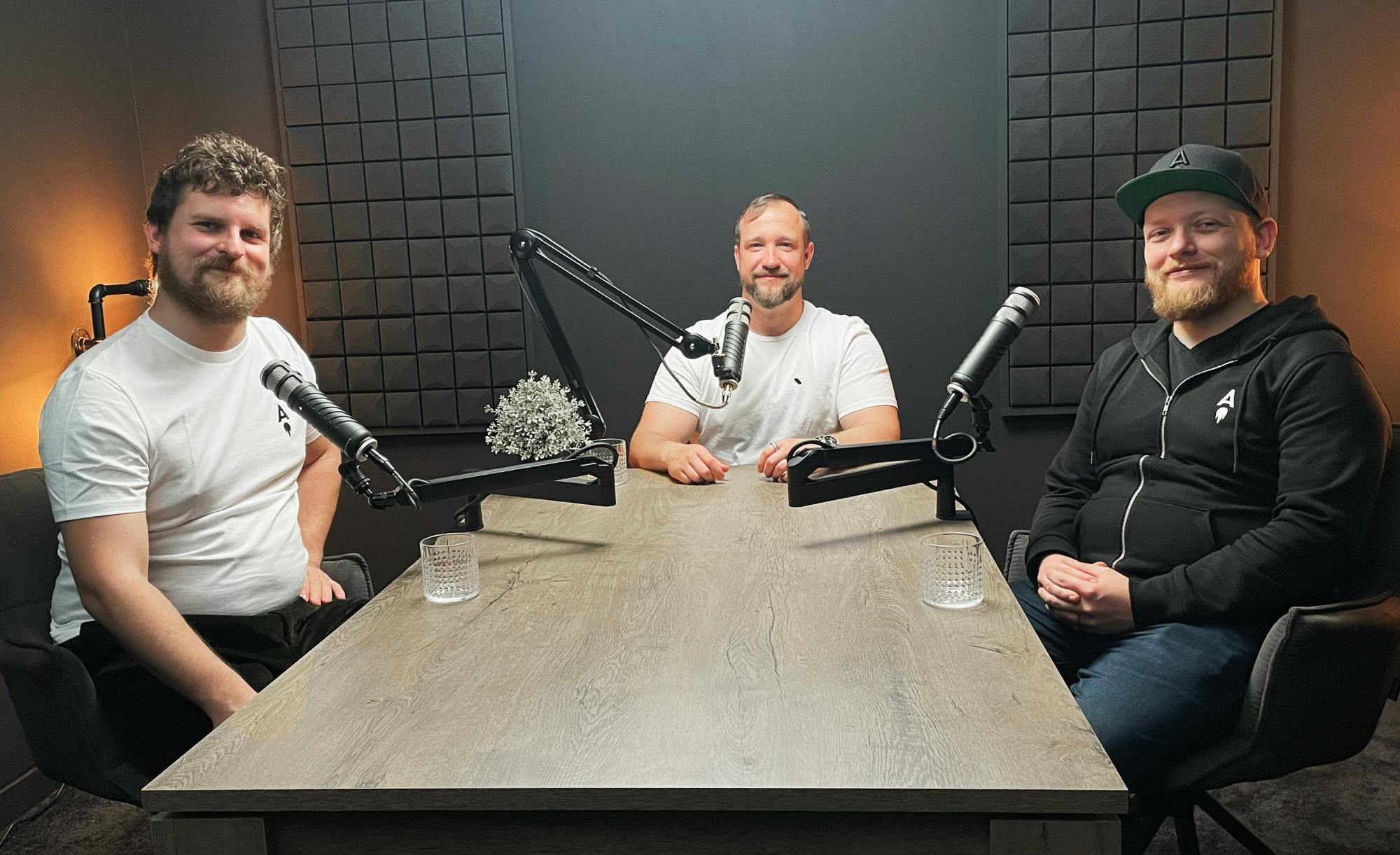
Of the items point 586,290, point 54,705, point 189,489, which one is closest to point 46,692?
point 54,705

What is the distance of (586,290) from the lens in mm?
2248

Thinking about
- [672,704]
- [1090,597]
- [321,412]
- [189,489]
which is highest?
[321,412]

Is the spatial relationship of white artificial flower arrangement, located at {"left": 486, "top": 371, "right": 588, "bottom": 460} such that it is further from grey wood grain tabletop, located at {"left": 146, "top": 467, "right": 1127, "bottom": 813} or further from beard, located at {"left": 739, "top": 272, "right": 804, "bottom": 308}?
beard, located at {"left": 739, "top": 272, "right": 804, "bottom": 308}

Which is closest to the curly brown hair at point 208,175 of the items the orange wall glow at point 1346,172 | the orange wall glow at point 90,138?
the orange wall glow at point 90,138

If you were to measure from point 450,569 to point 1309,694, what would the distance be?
1.42 metres

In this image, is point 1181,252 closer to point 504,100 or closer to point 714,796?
point 714,796

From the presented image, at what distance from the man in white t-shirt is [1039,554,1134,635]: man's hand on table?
107 centimetres

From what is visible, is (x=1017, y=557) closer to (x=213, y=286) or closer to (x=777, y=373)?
(x=777, y=373)

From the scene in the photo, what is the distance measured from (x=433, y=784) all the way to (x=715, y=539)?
1028 mm

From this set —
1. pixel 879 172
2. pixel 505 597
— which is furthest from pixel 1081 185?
pixel 505 597

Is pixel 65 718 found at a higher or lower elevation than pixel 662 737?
lower

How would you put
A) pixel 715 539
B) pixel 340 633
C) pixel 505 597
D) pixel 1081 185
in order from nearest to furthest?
pixel 340 633
pixel 505 597
pixel 715 539
pixel 1081 185

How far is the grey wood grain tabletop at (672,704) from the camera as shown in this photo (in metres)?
1.03

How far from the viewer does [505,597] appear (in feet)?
5.56
